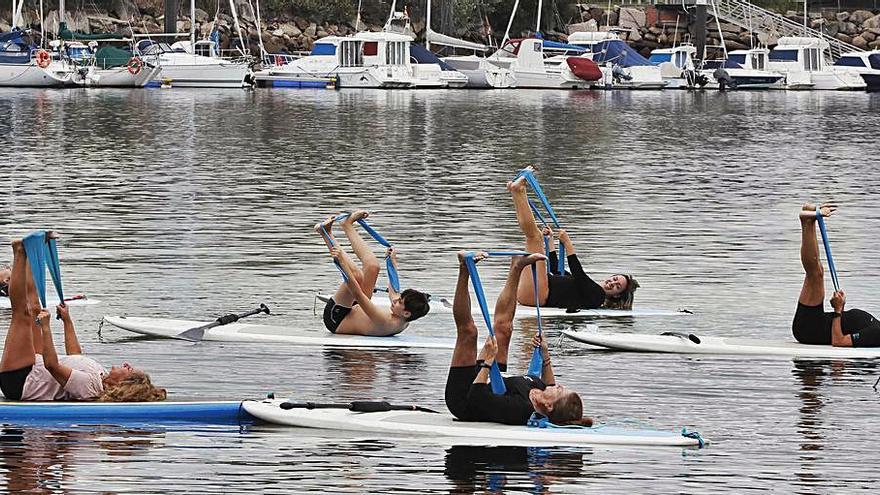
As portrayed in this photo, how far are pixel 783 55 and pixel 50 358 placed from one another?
88999mm

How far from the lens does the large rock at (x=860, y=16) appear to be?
4331 inches

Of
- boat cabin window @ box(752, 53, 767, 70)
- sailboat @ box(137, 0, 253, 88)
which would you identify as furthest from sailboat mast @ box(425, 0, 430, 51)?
boat cabin window @ box(752, 53, 767, 70)

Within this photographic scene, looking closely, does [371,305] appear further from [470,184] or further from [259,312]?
[470,184]

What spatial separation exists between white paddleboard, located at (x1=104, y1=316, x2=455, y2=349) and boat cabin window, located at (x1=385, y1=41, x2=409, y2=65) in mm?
74096

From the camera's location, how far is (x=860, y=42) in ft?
355

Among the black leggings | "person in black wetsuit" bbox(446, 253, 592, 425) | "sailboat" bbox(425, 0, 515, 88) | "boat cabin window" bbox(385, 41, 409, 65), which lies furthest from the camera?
"sailboat" bbox(425, 0, 515, 88)

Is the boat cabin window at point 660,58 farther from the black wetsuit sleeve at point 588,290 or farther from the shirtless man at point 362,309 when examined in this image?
the shirtless man at point 362,309

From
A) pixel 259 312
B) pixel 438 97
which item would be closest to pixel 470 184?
pixel 259 312

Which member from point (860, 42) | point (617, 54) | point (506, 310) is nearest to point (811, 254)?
point (506, 310)

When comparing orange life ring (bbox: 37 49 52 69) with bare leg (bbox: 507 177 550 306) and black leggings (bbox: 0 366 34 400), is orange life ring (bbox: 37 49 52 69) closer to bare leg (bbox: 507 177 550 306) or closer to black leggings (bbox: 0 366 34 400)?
bare leg (bbox: 507 177 550 306)

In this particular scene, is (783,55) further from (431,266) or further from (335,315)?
(335,315)

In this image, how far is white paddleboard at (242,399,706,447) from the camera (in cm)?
1297

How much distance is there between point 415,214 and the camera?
3131cm

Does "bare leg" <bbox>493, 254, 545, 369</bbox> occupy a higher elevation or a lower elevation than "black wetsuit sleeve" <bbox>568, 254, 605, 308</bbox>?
higher
